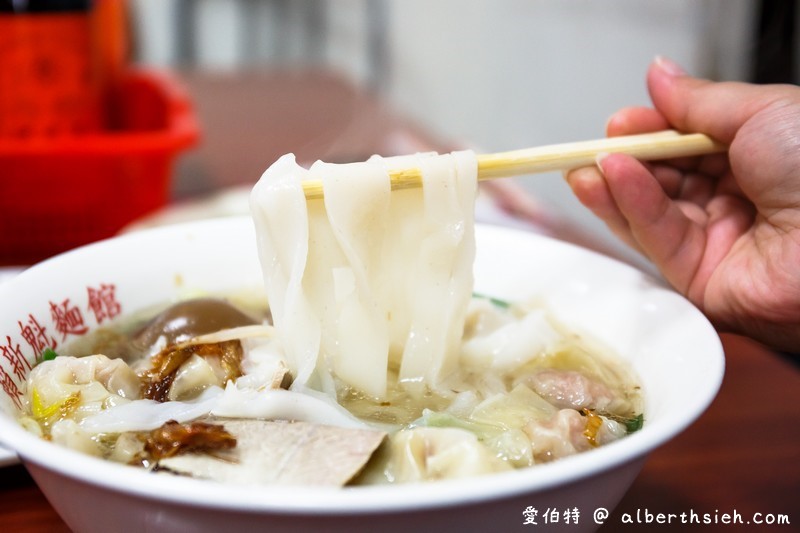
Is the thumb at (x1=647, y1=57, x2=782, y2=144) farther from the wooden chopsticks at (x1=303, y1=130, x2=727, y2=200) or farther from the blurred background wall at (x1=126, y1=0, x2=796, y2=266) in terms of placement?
the blurred background wall at (x1=126, y1=0, x2=796, y2=266)

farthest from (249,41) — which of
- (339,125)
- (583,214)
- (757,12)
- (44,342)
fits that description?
(44,342)

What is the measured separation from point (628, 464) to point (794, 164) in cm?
83

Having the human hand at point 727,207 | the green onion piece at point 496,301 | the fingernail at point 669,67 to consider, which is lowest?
the green onion piece at point 496,301

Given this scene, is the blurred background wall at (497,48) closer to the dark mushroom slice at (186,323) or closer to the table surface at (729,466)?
the table surface at (729,466)

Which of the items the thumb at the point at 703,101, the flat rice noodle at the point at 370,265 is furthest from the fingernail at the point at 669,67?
the flat rice noodle at the point at 370,265

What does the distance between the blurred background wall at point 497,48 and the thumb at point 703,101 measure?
1.36 meters

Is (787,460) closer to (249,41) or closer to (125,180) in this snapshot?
(125,180)

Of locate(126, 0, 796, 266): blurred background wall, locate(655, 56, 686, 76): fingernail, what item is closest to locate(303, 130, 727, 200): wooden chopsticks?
locate(655, 56, 686, 76): fingernail

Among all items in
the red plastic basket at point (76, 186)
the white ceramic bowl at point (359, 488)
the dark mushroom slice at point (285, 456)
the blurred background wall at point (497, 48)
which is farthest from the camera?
the blurred background wall at point (497, 48)

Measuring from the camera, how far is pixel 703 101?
1653 mm

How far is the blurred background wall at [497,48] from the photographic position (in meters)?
3.01

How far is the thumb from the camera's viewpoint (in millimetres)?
1589

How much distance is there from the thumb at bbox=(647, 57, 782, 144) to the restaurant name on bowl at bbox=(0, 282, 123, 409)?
1.27m

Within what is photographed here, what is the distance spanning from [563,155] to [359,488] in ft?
2.76
